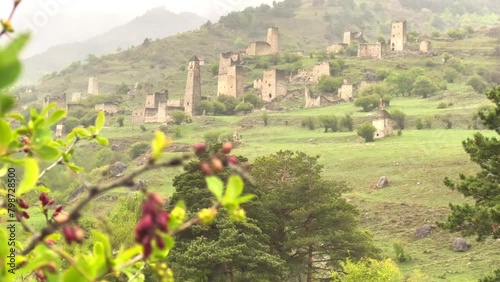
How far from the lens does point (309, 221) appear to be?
22.1 m

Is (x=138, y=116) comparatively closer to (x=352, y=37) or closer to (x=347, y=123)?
(x=347, y=123)

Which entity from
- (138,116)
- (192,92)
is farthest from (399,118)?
(138,116)

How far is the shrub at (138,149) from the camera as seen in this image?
56.5 metres

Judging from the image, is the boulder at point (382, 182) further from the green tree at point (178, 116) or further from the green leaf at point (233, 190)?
the green tree at point (178, 116)

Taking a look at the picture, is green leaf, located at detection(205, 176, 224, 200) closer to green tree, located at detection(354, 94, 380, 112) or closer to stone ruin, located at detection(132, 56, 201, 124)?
green tree, located at detection(354, 94, 380, 112)

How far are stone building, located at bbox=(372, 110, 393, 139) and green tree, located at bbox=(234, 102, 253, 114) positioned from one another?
82.5ft

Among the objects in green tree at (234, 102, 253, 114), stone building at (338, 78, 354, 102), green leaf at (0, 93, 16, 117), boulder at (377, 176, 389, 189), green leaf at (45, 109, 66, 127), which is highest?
green leaf at (0, 93, 16, 117)

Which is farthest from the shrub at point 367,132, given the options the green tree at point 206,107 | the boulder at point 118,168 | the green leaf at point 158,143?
the green leaf at point 158,143

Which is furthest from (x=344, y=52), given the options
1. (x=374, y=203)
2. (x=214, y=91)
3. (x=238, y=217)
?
Result: (x=238, y=217)

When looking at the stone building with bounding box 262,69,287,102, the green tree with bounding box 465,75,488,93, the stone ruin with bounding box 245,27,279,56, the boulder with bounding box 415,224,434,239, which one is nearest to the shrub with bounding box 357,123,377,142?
the boulder with bounding box 415,224,434,239

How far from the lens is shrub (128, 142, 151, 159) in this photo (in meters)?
56.5

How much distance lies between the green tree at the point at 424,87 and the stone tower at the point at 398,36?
24.5m

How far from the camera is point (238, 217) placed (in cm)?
256

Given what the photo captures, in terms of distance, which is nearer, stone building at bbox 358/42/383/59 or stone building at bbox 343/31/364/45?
stone building at bbox 358/42/383/59
